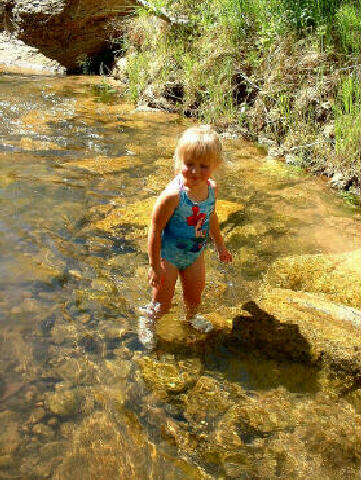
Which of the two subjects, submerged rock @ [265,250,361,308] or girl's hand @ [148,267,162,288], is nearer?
girl's hand @ [148,267,162,288]

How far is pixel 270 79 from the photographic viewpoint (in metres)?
6.30

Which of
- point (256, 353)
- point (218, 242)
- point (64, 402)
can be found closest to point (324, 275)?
point (218, 242)

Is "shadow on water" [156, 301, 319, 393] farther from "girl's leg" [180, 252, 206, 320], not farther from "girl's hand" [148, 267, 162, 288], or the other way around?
"girl's hand" [148, 267, 162, 288]

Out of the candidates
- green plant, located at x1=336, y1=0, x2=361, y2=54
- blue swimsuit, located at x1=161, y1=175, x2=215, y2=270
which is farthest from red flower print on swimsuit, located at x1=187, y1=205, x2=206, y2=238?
green plant, located at x1=336, y1=0, x2=361, y2=54

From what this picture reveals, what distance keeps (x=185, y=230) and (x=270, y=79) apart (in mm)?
4175

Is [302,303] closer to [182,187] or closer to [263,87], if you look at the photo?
[182,187]

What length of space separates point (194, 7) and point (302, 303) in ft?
22.9

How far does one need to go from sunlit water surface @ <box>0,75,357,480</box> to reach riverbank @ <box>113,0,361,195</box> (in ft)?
1.34

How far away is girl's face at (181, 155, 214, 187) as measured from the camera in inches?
101

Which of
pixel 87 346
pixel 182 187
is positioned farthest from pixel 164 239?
pixel 87 346

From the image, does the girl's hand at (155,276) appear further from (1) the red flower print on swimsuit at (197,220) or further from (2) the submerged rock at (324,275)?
(2) the submerged rock at (324,275)

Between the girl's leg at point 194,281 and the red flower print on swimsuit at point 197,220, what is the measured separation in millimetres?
186

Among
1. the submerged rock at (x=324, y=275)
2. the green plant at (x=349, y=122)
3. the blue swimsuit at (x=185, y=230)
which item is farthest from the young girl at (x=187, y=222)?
the green plant at (x=349, y=122)

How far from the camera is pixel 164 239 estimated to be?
2844 millimetres
